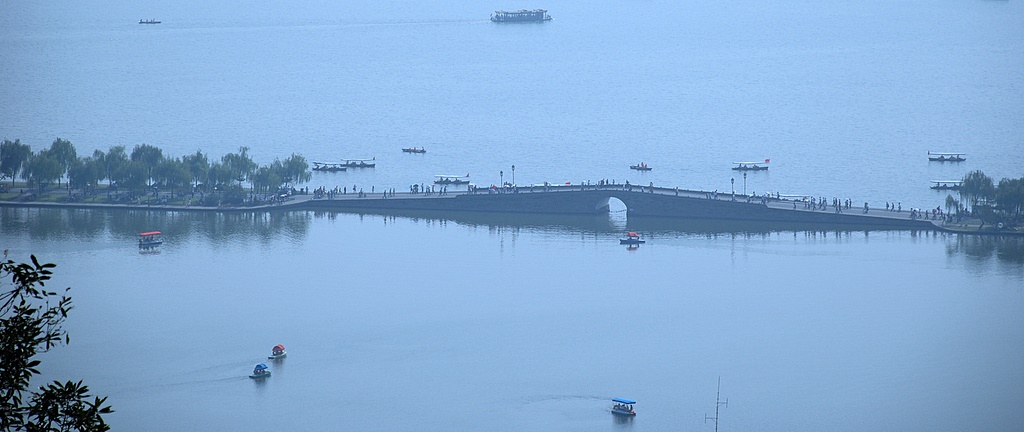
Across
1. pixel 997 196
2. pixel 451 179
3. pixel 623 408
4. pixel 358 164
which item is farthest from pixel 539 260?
pixel 358 164

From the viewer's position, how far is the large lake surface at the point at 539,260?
39812 millimetres

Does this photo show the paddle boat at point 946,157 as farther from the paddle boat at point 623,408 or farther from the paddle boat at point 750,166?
the paddle boat at point 623,408

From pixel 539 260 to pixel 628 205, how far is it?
8.76m

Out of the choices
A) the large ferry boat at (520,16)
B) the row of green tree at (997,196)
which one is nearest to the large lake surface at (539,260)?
the row of green tree at (997,196)

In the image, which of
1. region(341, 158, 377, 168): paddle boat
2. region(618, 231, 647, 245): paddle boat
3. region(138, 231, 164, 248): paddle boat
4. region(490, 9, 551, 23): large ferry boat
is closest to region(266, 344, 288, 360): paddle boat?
region(138, 231, 164, 248): paddle boat

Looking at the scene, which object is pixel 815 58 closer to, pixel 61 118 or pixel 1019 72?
pixel 1019 72

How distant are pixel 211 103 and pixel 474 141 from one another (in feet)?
68.4

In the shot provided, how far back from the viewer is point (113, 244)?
192ft

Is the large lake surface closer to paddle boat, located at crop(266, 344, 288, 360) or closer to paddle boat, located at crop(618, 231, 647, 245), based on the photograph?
paddle boat, located at crop(266, 344, 288, 360)

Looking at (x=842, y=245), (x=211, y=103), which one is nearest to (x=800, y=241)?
(x=842, y=245)

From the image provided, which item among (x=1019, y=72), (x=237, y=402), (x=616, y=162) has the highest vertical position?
(x=1019, y=72)

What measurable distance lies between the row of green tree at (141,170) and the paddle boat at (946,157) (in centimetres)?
3108

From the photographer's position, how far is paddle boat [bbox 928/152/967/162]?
78738 millimetres

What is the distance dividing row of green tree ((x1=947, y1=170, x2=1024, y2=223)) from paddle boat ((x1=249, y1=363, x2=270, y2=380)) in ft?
99.6
